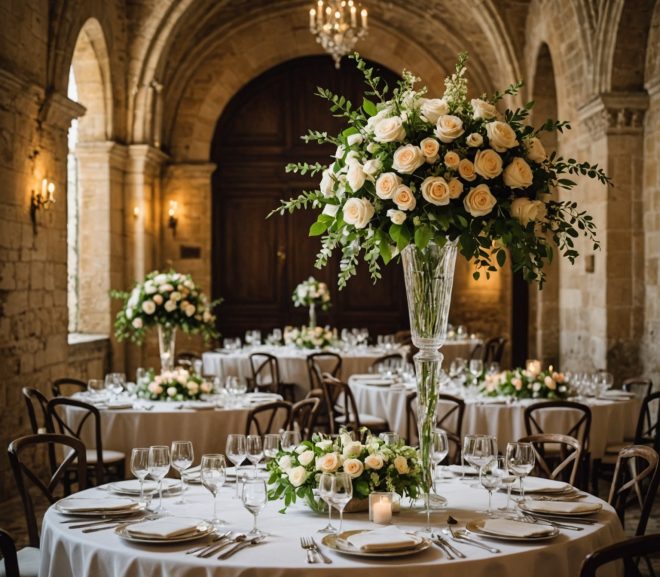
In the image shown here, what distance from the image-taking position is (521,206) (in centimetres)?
333

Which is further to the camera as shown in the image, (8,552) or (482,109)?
(482,109)

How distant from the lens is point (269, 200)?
47.1ft

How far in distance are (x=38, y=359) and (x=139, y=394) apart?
1.69 meters

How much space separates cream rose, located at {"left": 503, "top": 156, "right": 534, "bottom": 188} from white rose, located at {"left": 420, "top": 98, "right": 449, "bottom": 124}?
0.31 meters

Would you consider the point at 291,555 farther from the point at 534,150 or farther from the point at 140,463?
the point at 534,150

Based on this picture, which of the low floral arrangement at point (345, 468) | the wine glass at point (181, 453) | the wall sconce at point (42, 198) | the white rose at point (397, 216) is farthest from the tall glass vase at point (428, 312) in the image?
the wall sconce at point (42, 198)

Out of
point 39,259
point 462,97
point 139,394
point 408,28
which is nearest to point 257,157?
point 408,28

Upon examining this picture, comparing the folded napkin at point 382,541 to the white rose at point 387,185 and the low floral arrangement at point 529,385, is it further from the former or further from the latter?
the low floral arrangement at point 529,385

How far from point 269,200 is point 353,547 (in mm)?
11754

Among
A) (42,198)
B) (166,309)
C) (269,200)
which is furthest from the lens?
(269,200)

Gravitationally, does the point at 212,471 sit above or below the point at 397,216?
below

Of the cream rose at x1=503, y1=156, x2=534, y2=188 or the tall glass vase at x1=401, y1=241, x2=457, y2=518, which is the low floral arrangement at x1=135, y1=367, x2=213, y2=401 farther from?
Result: the cream rose at x1=503, y1=156, x2=534, y2=188

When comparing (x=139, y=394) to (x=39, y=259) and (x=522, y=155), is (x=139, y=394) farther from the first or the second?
(x=522, y=155)

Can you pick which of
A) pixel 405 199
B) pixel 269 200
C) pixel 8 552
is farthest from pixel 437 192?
pixel 269 200
